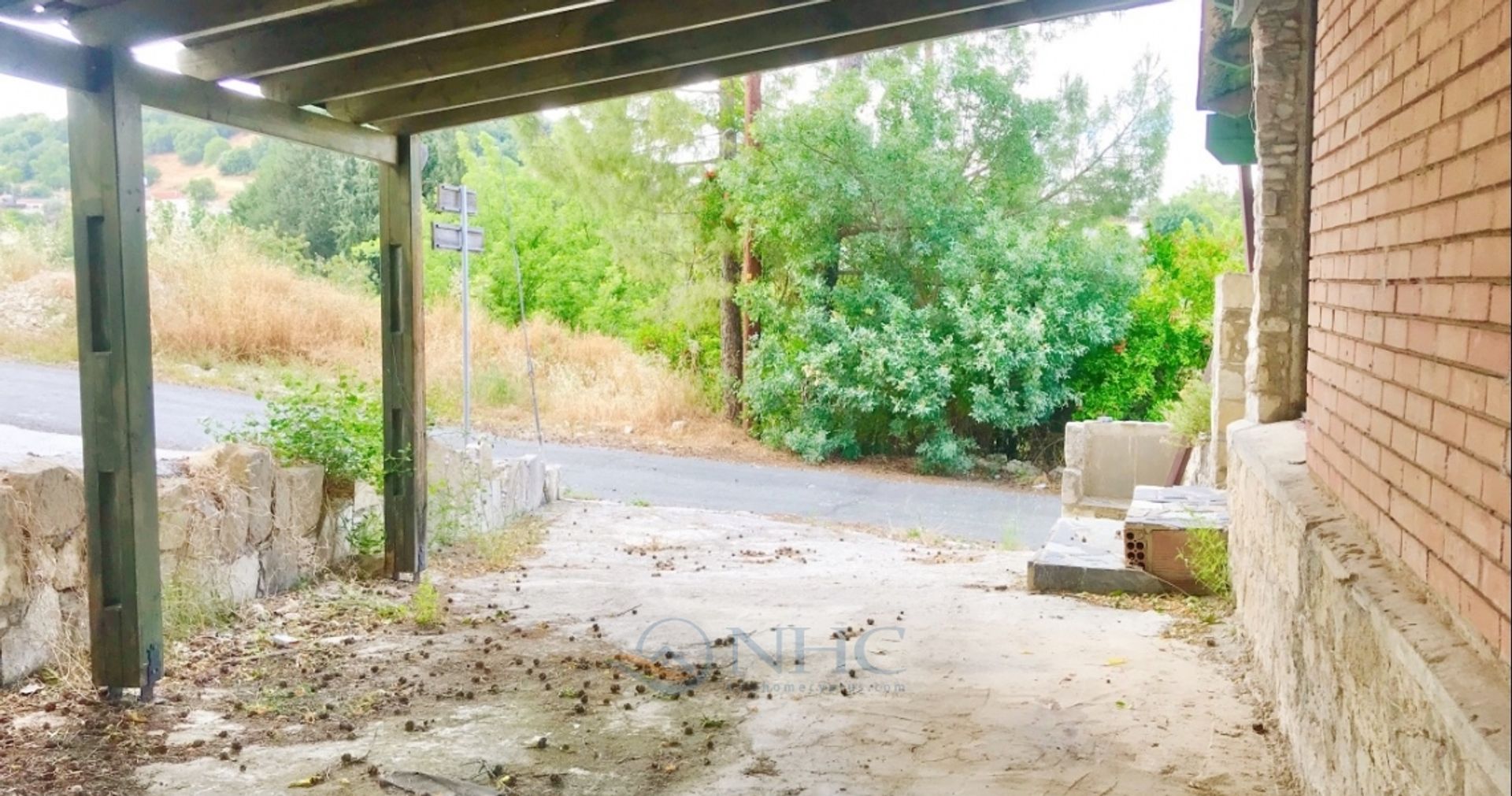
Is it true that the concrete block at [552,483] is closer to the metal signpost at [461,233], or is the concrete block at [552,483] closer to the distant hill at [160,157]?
the metal signpost at [461,233]

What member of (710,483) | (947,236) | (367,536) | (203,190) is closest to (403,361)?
(367,536)

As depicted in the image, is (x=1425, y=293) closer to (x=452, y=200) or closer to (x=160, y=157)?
(x=452, y=200)

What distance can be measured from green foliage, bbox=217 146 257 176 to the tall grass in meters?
22.7

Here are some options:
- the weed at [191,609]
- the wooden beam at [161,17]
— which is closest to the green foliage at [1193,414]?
the weed at [191,609]

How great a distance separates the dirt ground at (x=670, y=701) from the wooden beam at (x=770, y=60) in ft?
9.03

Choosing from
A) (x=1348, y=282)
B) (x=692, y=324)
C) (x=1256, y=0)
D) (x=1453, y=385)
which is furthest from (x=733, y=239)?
(x=1453, y=385)

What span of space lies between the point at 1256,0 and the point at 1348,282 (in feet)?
7.29

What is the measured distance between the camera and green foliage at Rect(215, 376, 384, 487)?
682 cm

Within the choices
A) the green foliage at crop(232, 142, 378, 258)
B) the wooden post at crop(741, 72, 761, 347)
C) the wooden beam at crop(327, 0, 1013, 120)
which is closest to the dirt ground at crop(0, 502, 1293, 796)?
the wooden beam at crop(327, 0, 1013, 120)

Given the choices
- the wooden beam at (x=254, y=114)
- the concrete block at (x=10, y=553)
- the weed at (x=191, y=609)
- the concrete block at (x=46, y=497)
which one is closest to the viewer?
the concrete block at (x=10, y=553)

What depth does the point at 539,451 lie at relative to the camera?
1465cm

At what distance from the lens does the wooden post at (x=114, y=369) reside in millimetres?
4578

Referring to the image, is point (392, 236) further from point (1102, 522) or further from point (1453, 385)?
point (1453, 385)

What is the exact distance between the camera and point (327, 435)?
691 cm
